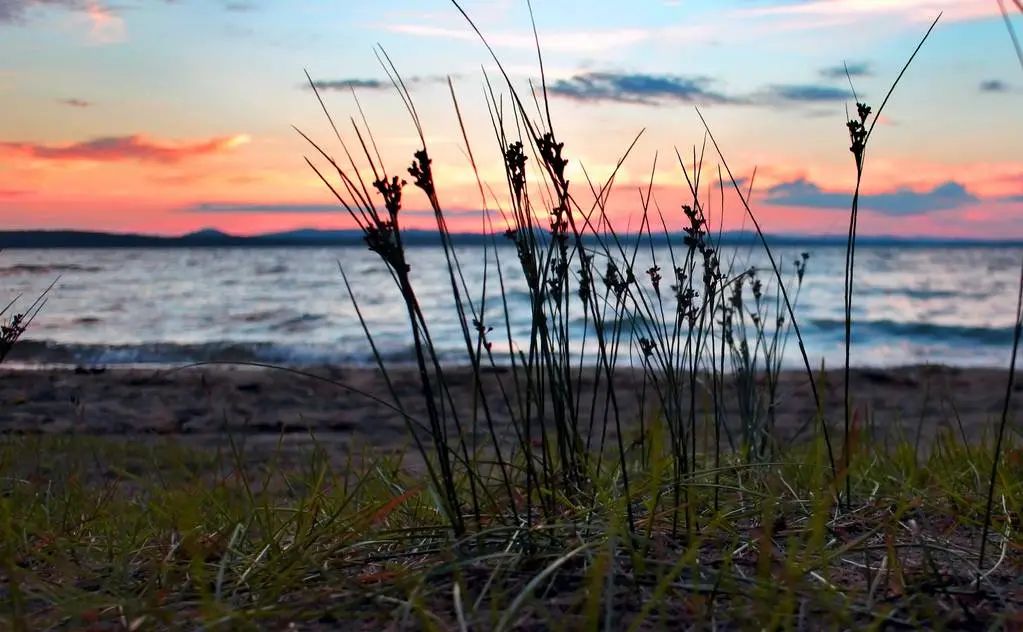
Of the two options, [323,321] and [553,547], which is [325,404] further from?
[323,321]

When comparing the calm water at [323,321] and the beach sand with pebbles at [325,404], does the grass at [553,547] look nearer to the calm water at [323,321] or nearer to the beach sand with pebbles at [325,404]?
the beach sand with pebbles at [325,404]

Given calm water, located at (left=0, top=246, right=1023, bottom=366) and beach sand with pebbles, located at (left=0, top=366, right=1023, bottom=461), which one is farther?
calm water, located at (left=0, top=246, right=1023, bottom=366)

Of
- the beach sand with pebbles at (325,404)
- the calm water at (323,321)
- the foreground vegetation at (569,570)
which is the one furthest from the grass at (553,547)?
the calm water at (323,321)

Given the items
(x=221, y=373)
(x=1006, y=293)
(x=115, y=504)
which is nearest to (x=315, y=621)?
(x=115, y=504)

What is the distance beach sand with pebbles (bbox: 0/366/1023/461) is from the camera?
6.43m

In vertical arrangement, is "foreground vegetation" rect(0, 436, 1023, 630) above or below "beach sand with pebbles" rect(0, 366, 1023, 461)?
above

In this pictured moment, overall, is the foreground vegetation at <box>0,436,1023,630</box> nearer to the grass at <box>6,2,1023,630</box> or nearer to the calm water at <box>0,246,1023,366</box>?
the grass at <box>6,2,1023,630</box>

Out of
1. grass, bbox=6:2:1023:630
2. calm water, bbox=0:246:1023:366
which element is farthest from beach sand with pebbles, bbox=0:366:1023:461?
grass, bbox=6:2:1023:630

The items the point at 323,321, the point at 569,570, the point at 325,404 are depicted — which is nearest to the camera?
the point at 569,570

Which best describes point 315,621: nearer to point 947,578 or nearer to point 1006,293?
point 947,578

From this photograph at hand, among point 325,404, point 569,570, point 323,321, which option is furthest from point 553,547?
point 323,321

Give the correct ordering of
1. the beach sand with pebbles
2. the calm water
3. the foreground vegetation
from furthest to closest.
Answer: the calm water, the beach sand with pebbles, the foreground vegetation

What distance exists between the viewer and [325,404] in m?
7.80

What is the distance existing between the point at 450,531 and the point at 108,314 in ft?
52.0
